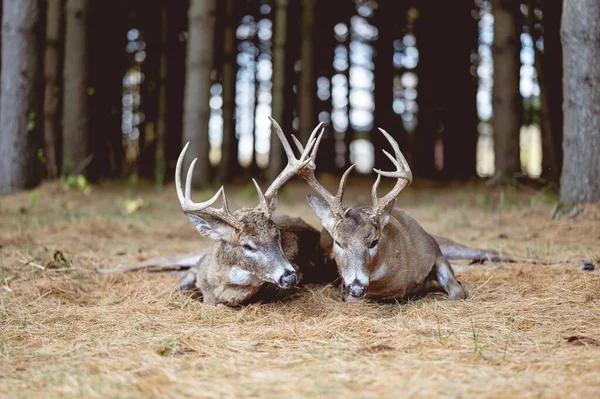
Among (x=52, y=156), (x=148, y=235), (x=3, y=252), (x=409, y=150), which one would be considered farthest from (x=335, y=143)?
(x=3, y=252)

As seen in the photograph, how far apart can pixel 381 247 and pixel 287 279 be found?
871 millimetres

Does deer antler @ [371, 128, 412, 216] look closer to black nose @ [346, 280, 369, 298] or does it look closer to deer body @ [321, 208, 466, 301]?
deer body @ [321, 208, 466, 301]

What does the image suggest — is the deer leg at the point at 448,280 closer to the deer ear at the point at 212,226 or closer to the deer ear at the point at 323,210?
the deer ear at the point at 323,210

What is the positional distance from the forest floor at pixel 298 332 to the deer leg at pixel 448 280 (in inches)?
5.0

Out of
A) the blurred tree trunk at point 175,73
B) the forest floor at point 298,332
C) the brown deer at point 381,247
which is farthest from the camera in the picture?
the blurred tree trunk at point 175,73

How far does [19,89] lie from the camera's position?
40.1ft

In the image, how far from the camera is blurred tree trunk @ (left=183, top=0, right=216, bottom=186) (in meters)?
13.6

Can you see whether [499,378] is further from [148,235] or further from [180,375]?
[148,235]

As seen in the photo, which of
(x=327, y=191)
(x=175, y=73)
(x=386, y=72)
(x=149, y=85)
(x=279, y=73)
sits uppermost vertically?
(x=386, y=72)

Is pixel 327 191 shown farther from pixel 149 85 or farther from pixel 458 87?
pixel 149 85

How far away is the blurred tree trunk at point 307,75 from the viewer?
18.3 m

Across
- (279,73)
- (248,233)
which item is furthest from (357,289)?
(279,73)

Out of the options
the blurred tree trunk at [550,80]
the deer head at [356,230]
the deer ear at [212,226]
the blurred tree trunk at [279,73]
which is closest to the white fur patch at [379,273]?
the deer head at [356,230]

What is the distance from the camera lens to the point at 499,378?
3.46 m
